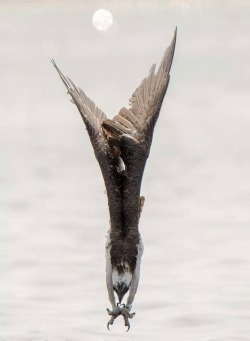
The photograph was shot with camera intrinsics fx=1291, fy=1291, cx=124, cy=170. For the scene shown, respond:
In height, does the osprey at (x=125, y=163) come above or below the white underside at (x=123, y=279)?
above

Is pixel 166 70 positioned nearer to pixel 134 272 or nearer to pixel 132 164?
pixel 132 164

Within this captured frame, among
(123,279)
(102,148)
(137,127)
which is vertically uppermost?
(137,127)

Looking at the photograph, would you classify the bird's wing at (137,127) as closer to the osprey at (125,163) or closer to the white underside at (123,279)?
the osprey at (125,163)

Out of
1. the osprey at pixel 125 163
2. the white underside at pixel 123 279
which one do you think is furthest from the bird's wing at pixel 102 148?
the white underside at pixel 123 279

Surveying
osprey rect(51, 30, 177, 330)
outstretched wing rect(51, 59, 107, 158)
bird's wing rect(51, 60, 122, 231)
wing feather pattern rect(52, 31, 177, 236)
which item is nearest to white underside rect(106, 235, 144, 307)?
osprey rect(51, 30, 177, 330)

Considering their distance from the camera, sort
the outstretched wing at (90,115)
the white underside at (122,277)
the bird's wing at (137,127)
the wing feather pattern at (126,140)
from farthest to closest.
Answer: the outstretched wing at (90,115) → the bird's wing at (137,127) → the wing feather pattern at (126,140) → the white underside at (122,277)

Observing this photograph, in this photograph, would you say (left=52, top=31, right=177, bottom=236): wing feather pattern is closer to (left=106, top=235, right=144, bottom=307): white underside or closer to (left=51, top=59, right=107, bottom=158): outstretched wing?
(left=51, top=59, right=107, bottom=158): outstretched wing

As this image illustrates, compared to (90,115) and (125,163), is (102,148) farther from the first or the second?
(90,115)

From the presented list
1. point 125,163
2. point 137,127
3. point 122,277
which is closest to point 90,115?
point 137,127
